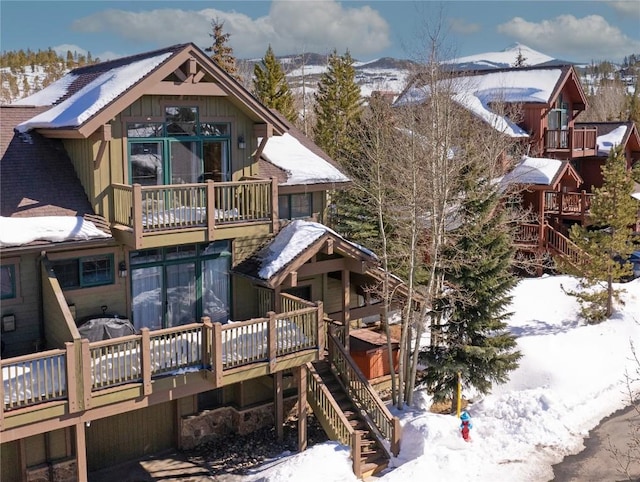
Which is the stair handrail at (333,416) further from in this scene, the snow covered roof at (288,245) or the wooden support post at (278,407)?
the snow covered roof at (288,245)

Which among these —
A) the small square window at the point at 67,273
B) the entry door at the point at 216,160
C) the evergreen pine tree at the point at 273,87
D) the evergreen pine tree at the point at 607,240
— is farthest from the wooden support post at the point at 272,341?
the evergreen pine tree at the point at 273,87

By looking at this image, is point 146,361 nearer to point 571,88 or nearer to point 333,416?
point 333,416

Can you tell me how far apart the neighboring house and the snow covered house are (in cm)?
1350

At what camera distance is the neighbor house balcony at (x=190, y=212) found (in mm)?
14852

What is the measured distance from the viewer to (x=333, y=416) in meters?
16.8

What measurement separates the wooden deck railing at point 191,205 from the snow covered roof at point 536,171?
16.2 metres

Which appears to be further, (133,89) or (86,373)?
(133,89)

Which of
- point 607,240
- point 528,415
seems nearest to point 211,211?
point 528,415

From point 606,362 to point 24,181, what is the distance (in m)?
18.8

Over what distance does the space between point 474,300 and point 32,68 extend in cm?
11620

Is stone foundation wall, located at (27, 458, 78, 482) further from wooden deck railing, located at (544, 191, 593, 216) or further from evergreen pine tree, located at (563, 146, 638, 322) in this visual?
wooden deck railing, located at (544, 191, 593, 216)

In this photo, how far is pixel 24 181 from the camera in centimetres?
1514

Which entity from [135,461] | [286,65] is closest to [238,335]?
[135,461]

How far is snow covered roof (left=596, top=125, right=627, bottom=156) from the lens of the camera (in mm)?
36906
